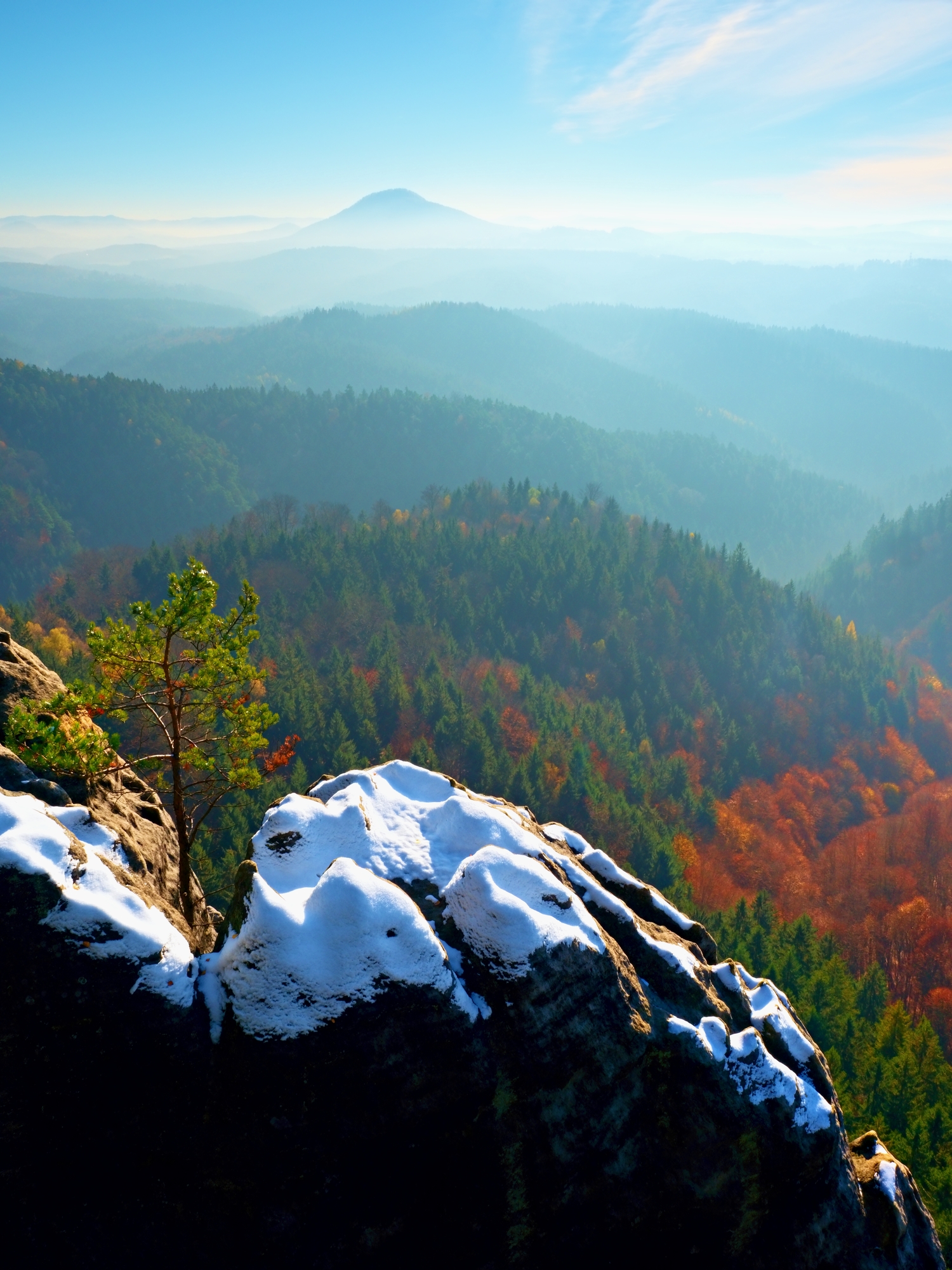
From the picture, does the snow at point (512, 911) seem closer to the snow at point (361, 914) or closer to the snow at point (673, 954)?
the snow at point (361, 914)

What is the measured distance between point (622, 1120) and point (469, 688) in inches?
3752

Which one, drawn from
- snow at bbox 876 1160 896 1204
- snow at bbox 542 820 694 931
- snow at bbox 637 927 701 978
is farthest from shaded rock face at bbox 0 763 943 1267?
snow at bbox 542 820 694 931

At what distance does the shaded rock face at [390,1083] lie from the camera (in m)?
13.8

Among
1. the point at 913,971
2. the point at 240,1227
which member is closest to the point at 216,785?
the point at 240,1227

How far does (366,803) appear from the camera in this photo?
19172mm

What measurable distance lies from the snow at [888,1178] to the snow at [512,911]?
10347mm

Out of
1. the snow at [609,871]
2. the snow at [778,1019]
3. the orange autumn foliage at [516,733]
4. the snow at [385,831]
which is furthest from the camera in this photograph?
the orange autumn foliage at [516,733]

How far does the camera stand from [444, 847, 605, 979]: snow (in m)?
16.0

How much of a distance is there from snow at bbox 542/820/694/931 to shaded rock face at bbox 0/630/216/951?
Result: 34.6 feet

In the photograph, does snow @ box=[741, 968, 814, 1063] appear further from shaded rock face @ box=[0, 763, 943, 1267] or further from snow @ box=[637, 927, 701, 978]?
snow @ box=[637, 927, 701, 978]

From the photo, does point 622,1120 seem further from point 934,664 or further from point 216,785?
point 934,664

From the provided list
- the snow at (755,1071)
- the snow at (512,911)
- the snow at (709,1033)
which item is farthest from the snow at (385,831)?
the snow at (755,1071)

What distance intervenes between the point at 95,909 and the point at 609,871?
13870mm

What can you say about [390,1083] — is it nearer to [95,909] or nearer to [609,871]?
[95,909]
